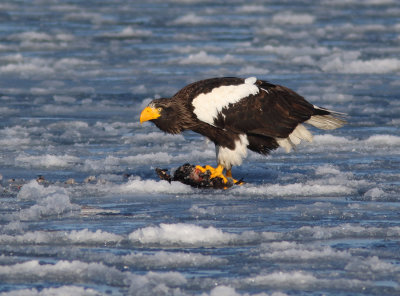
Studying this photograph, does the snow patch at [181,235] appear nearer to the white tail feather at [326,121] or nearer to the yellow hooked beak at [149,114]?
the yellow hooked beak at [149,114]

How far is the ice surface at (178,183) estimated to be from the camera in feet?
18.3

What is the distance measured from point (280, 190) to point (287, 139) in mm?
1305

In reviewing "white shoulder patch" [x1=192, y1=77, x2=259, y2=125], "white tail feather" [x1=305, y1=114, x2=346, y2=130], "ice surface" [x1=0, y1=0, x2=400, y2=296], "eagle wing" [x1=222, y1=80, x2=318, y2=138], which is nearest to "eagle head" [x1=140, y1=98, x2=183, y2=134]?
"white shoulder patch" [x1=192, y1=77, x2=259, y2=125]

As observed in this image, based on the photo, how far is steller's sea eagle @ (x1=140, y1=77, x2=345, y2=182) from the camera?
8445 millimetres

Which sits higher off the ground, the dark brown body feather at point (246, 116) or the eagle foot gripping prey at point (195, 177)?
the dark brown body feather at point (246, 116)

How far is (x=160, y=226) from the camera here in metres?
6.43

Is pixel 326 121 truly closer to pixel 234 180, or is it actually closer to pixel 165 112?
pixel 234 180

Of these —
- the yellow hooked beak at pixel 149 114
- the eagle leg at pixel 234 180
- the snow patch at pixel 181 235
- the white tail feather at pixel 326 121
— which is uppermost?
the yellow hooked beak at pixel 149 114

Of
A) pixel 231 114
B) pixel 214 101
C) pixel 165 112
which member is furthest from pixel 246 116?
pixel 165 112

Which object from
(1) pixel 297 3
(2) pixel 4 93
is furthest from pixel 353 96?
(1) pixel 297 3

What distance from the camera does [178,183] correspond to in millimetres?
8062

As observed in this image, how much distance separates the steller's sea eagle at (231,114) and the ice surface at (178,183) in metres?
0.36

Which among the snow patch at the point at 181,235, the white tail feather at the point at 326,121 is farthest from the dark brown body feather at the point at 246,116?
the snow patch at the point at 181,235

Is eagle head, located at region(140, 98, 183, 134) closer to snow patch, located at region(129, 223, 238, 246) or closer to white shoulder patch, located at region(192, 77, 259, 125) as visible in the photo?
white shoulder patch, located at region(192, 77, 259, 125)
